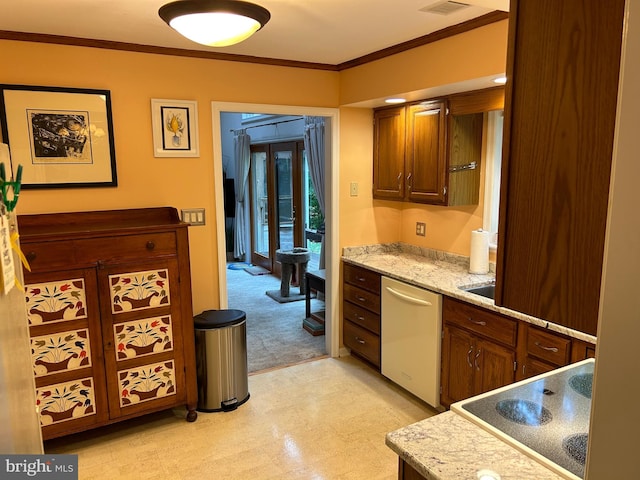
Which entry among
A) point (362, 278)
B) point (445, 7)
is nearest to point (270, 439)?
point (362, 278)

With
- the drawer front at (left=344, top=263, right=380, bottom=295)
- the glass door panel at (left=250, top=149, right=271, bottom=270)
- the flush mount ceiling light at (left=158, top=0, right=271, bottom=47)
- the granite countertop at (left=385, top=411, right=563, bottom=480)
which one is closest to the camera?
the granite countertop at (left=385, top=411, right=563, bottom=480)

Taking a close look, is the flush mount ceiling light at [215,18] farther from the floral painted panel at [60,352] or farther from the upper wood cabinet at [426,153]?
the floral painted panel at [60,352]

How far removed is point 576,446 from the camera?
1.22m

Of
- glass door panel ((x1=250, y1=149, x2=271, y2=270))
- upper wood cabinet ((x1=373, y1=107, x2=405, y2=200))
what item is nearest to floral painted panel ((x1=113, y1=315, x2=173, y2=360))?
upper wood cabinet ((x1=373, y1=107, x2=405, y2=200))

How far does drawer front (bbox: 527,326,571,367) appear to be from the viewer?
2.26 metres

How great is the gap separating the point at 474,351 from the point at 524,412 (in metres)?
1.46

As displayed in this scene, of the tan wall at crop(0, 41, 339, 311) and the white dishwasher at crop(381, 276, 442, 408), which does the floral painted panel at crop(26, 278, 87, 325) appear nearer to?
the tan wall at crop(0, 41, 339, 311)

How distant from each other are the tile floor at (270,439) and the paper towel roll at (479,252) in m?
1.05

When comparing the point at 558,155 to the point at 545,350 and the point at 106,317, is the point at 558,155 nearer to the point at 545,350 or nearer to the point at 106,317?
the point at 545,350

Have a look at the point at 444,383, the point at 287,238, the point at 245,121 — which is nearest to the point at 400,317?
the point at 444,383

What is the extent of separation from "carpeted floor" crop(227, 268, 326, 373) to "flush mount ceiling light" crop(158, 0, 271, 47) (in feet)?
8.72

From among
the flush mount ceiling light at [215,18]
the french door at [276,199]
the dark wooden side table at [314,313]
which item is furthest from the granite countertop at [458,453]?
the french door at [276,199]

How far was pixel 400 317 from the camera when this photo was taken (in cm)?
335
